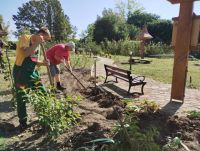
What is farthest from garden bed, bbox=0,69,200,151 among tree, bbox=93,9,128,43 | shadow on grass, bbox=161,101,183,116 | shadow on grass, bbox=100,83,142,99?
tree, bbox=93,9,128,43

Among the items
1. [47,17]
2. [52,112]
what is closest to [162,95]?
[52,112]

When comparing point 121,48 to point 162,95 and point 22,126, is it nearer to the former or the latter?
point 162,95

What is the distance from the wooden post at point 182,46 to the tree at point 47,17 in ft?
142

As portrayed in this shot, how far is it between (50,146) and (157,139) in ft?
5.62

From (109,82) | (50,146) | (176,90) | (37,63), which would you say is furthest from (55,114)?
(109,82)

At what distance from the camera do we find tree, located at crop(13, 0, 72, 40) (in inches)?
2259

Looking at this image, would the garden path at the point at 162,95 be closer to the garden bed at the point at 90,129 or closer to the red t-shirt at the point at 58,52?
the garden bed at the point at 90,129

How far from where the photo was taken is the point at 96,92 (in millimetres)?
9820

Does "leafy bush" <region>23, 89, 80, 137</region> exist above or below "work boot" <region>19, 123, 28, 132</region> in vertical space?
above

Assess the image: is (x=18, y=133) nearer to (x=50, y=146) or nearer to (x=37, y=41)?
(x=50, y=146)

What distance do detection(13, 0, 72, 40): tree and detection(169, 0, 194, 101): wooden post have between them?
4316cm

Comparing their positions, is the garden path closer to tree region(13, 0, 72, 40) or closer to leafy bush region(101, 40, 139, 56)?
leafy bush region(101, 40, 139, 56)

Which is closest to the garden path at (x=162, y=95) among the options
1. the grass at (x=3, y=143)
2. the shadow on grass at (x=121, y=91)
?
the shadow on grass at (x=121, y=91)

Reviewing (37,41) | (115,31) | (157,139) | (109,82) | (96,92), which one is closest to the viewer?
(157,139)
